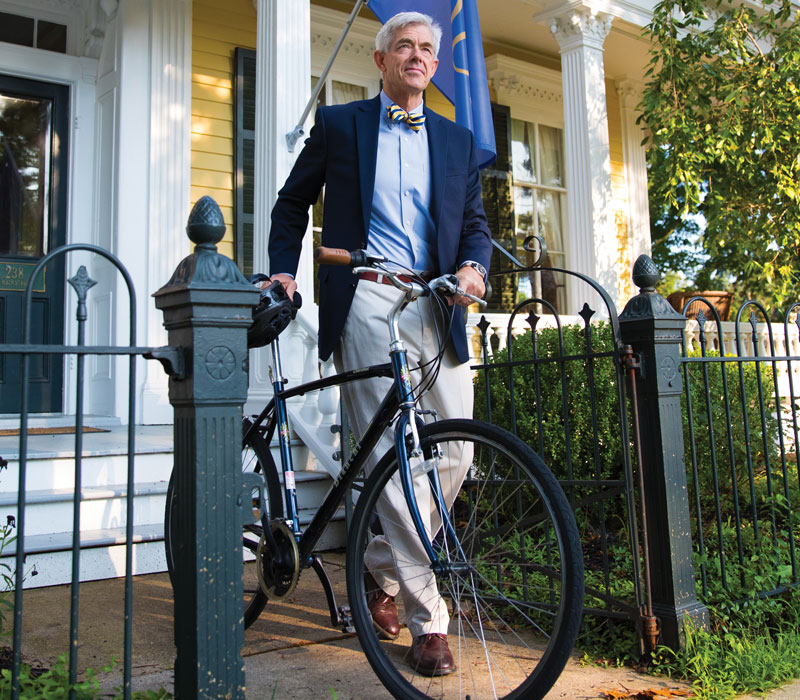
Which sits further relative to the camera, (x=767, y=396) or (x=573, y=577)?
(x=767, y=396)

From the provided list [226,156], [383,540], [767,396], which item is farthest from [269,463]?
[226,156]

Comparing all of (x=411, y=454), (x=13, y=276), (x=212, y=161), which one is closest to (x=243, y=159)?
(x=212, y=161)

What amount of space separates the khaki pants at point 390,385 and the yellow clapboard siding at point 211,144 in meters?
4.16

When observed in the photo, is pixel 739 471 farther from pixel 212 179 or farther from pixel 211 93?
pixel 211 93

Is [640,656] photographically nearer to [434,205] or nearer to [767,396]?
[434,205]

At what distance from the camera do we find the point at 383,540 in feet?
8.38

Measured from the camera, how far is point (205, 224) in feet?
6.04

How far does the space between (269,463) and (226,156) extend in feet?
14.0

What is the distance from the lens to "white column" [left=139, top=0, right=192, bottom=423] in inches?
221

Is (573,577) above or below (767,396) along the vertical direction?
below

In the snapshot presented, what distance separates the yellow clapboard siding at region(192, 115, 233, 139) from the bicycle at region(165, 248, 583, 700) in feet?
13.6

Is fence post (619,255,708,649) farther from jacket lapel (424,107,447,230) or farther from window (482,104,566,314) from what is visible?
window (482,104,566,314)

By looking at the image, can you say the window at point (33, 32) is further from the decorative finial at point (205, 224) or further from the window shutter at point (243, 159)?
the decorative finial at point (205, 224)

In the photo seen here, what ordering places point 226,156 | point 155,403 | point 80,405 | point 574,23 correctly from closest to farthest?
point 80,405
point 155,403
point 226,156
point 574,23
